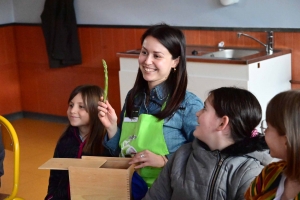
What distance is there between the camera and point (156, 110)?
217 cm

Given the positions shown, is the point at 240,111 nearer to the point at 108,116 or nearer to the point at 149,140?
the point at 149,140

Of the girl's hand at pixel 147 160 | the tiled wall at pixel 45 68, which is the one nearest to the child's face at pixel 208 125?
the girl's hand at pixel 147 160

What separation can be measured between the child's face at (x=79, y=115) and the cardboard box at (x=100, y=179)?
0.51 meters

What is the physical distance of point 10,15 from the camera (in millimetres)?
6027

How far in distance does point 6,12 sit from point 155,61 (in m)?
4.23

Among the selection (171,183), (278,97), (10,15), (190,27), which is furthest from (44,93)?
(278,97)

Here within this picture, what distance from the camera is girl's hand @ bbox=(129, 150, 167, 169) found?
2.02m

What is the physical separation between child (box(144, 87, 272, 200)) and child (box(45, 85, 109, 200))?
2.41ft

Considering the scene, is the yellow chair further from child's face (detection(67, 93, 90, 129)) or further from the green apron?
the green apron

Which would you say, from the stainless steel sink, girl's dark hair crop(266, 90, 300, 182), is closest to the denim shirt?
girl's dark hair crop(266, 90, 300, 182)

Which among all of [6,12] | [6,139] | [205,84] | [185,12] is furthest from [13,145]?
[6,12]

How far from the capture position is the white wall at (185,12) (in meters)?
4.09

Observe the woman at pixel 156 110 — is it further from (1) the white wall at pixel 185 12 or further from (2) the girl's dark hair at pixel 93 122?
(1) the white wall at pixel 185 12

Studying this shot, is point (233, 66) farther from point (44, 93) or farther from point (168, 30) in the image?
point (44, 93)
